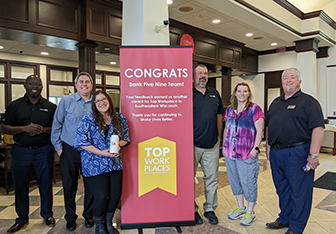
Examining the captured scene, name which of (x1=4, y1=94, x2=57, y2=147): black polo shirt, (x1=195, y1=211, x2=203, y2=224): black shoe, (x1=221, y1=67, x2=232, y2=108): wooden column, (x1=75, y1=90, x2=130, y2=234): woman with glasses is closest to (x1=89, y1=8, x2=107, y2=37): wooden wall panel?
(x1=4, y1=94, x2=57, y2=147): black polo shirt

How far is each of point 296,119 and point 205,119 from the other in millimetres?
834

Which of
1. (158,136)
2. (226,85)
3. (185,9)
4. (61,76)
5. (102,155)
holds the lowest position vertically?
(102,155)

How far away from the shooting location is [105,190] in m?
2.24

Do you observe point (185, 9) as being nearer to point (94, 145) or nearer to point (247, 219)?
point (94, 145)

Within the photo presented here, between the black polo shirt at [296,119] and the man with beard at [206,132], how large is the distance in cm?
59

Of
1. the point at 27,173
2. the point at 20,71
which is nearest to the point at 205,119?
the point at 27,173

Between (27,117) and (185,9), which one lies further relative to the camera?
(185,9)

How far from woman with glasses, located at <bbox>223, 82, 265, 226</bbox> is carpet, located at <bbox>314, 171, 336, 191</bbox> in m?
1.96

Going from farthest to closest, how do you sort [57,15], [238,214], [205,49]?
1. [205,49]
2. [57,15]
3. [238,214]

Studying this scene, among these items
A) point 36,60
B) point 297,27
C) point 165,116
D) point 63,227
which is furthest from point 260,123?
point 36,60

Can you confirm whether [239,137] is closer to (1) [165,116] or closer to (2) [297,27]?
(1) [165,116]

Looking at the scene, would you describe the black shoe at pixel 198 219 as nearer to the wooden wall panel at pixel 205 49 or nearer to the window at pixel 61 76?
Answer: the wooden wall panel at pixel 205 49

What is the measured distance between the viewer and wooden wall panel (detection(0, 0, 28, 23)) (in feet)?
10.4

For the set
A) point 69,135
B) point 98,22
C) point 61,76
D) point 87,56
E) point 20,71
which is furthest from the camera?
point 61,76
